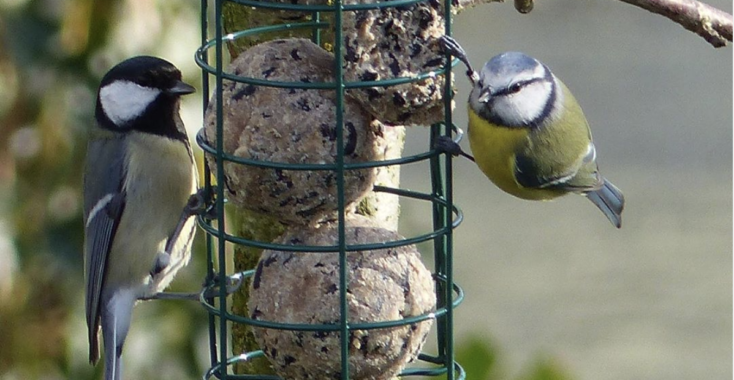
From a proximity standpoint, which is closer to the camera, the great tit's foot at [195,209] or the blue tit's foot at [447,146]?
the blue tit's foot at [447,146]

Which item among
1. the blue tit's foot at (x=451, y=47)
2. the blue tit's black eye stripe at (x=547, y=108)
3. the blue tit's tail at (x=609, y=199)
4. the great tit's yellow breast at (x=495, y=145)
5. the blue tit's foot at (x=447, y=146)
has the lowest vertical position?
the blue tit's tail at (x=609, y=199)

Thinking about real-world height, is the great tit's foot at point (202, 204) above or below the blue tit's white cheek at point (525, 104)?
below

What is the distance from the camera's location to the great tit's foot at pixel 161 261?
10.9 ft

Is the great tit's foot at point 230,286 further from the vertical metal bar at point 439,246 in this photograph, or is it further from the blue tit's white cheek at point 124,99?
the blue tit's white cheek at point 124,99

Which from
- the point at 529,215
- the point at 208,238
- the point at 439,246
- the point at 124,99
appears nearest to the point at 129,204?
the point at 124,99

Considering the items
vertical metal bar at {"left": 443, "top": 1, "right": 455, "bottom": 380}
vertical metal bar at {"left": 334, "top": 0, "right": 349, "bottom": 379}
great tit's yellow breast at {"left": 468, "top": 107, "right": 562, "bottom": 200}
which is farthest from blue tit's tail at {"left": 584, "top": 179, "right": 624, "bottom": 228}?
vertical metal bar at {"left": 334, "top": 0, "right": 349, "bottom": 379}

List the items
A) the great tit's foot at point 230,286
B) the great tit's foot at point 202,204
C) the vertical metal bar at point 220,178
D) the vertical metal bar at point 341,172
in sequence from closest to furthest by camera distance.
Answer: the vertical metal bar at point 341,172, the vertical metal bar at point 220,178, the great tit's foot at point 230,286, the great tit's foot at point 202,204

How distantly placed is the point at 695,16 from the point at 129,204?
158cm

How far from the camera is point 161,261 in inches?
131

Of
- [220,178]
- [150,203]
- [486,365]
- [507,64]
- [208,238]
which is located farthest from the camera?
[486,365]

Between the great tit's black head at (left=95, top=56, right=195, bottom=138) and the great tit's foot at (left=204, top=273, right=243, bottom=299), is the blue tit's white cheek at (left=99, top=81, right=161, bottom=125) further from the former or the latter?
the great tit's foot at (left=204, top=273, right=243, bottom=299)

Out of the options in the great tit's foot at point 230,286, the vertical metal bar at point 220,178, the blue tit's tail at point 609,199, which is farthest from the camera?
the blue tit's tail at point 609,199

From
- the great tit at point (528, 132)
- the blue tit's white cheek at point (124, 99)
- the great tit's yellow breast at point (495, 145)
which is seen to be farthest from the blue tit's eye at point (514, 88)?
the blue tit's white cheek at point (124, 99)

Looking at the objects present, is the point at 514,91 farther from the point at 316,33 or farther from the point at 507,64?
the point at 316,33
